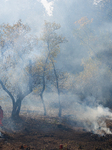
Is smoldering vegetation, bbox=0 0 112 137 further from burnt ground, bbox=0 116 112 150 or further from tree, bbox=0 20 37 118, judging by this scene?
burnt ground, bbox=0 116 112 150

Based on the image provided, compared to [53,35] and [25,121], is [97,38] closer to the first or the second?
[53,35]

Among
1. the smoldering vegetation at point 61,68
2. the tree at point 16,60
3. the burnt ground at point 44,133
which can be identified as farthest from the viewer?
the smoldering vegetation at point 61,68

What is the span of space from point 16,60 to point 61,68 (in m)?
12.5

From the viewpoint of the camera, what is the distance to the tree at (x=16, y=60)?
1474 centimetres

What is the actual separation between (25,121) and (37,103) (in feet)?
42.9

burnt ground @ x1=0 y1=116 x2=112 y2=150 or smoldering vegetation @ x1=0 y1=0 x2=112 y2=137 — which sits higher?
smoldering vegetation @ x1=0 y1=0 x2=112 y2=137

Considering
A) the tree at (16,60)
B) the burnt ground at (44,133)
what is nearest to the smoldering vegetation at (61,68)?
the tree at (16,60)

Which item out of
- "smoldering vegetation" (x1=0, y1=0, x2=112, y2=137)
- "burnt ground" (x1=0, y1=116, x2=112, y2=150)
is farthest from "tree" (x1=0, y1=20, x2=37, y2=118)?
"burnt ground" (x1=0, y1=116, x2=112, y2=150)

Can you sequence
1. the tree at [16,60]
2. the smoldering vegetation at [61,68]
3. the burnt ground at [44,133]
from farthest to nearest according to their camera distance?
1. the smoldering vegetation at [61,68]
2. the tree at [16,60]
3. the burnt ground at [44,133]

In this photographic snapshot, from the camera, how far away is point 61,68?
88.1 ft

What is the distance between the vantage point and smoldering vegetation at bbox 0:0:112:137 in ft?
50.9

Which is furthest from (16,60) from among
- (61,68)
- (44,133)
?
(61,68)

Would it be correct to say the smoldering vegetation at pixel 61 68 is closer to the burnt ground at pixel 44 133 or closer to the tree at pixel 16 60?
the tree at pixel 16 60

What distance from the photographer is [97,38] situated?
3061 centimetres
